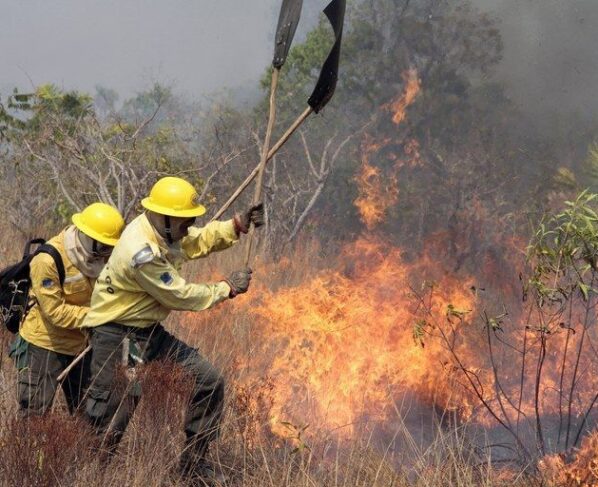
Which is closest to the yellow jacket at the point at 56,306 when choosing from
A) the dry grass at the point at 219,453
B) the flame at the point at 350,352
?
the dry grass at the point at 219,453

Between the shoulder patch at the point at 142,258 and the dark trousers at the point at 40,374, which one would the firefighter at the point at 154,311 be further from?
the dark trousers at the point at 40,374

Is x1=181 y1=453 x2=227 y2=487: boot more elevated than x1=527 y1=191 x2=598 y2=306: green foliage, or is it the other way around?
x1=527 y1=191 x2=598 y2=306: green foliage

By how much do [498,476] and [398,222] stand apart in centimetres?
847

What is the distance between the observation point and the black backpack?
385cm

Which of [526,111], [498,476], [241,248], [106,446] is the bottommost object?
[106,446]

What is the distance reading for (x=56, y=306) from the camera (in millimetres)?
3861

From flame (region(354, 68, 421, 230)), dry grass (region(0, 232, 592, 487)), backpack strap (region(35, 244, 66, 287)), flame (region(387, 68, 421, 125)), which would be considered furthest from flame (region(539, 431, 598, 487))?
flame (region(387, 68, 421, 125))

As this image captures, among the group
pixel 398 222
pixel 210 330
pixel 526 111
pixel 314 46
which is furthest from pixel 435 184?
pixel 210 330

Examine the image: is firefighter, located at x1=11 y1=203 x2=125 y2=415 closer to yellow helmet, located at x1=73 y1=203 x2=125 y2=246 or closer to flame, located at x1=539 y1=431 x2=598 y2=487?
yellow helmet, located at x1=73 y1=203 x2=125 y2=246

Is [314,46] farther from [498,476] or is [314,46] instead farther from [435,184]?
[498,476]

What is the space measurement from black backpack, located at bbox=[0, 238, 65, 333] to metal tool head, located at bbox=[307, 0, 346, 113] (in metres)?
1.85

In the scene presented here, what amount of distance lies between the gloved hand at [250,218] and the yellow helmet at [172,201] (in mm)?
462

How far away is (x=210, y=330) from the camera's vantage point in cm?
587

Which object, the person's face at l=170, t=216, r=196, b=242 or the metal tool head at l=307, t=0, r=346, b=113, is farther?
the metal tool head at l=307, t=0, r=346, b=113
